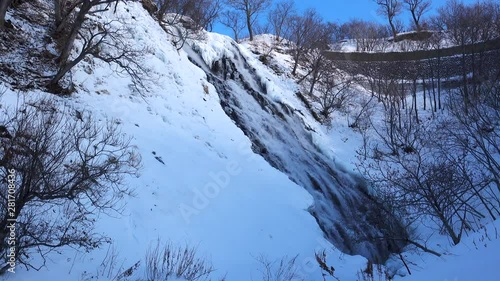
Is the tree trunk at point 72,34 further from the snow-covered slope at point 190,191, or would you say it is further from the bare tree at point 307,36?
the bare tree at point 307,36

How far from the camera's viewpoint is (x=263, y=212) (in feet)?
31.7

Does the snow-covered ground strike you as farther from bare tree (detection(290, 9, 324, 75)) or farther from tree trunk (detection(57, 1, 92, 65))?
bare tree (detection(290, 9, 324, 75))

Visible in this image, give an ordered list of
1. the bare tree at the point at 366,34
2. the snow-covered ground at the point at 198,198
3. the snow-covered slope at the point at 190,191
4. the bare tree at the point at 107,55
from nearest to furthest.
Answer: the snow-covered ground at the point at 198,198
the snow-covered slope at the point at 190,191
the bare tree at the point at 107,55
the bare tree at the point at 366,34

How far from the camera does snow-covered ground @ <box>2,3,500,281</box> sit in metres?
5.82

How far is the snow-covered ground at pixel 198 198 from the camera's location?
5824 millimetres

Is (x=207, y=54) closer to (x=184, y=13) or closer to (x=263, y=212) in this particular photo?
(x=184, y=13)

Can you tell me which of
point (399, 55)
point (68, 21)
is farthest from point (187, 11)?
point (399, 55)

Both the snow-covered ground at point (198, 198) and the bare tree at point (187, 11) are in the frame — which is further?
the bare tree at point (187, 11)

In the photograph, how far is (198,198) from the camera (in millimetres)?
8906

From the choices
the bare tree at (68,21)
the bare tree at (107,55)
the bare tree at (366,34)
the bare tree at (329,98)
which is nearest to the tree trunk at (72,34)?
the bare tree at (68,21)

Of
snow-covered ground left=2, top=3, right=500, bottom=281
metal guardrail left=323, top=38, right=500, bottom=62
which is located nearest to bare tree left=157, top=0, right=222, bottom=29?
snow-covered ground left=2, top=3, right=500, bottom=281

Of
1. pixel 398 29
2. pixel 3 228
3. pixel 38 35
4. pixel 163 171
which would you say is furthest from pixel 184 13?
pixel 398 29

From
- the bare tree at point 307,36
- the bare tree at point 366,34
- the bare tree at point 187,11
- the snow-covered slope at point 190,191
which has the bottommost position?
the snow-covered slope at point 190,191

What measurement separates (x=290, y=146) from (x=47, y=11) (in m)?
10.5
